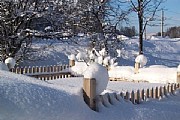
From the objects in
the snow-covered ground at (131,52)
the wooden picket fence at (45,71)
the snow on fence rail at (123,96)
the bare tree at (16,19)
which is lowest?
the snow-covered ground at (131,52)

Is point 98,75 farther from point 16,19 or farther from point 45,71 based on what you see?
point 16,19

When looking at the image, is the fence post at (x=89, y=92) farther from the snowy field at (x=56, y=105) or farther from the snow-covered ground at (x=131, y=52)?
the snow-covered ground at (x=131, y=52)

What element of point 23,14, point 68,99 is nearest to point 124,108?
point 68,99

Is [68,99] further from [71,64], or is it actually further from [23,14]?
[71,64]

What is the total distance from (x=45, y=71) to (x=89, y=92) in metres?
6.84

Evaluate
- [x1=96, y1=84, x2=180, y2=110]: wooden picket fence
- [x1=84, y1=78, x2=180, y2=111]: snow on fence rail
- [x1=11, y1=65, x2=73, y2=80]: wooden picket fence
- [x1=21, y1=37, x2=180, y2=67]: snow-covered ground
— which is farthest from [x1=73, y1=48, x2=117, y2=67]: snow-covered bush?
[x1=21, y1=37, x2=180, y2=67]: snow-covered ground

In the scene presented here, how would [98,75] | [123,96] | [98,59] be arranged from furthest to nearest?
[98,59] < [123,96] < [98,75]

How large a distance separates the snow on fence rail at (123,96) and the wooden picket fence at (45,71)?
464 centimetres

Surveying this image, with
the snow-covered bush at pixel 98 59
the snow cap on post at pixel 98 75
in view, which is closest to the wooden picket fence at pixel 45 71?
the snow-covered bush at pixel 98 59

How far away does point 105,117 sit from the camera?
4562mm

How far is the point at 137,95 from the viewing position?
239 inches

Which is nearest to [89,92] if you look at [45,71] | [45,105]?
[45,105]

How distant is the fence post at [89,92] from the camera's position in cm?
462

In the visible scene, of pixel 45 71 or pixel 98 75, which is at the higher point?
pixel 98 75
